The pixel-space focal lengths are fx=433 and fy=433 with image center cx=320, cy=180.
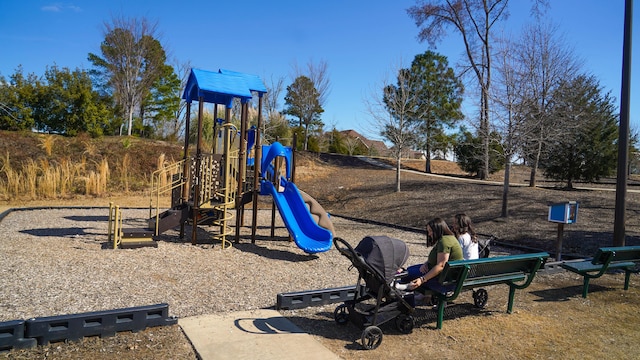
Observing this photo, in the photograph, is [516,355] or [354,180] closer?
[516,355]

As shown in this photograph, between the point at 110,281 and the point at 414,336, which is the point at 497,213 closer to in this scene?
the point at 414,336

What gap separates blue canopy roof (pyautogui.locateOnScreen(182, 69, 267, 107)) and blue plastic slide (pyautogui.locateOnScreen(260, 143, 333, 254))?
134 cm

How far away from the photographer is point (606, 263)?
20.0 feet

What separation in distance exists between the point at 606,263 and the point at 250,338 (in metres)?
5.10

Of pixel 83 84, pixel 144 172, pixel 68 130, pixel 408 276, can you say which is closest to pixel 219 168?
pixel 408 276

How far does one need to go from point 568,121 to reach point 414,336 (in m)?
15.5

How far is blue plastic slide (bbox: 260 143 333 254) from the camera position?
27.3 ft

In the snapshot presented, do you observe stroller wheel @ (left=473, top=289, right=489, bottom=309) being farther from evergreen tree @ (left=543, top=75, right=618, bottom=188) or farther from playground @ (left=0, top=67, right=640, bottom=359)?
evergreen tree @ (left=543, top=75, right=618, bottom=188)

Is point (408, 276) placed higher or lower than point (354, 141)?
lower

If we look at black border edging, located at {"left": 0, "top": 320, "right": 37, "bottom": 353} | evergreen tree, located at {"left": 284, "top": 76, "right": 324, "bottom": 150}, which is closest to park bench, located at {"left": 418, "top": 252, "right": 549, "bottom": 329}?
black border edging, located at {"left": 0, "top": 320, "right": 37, "bottom": 353}

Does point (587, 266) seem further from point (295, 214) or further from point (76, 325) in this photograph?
point (76, 325)

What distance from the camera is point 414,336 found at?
4.50m

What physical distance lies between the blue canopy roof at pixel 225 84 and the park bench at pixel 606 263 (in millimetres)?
6677

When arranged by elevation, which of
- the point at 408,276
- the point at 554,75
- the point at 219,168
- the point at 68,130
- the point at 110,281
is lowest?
the point at 110,281
